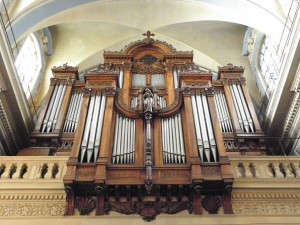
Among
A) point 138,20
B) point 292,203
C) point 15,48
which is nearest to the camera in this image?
→ point 292,203

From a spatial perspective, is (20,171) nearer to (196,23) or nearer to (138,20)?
(138,20)

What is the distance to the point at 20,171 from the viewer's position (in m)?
7.36

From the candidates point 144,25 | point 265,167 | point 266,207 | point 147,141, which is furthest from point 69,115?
point 266,207

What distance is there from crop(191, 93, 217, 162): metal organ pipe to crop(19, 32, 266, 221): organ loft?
2 cm

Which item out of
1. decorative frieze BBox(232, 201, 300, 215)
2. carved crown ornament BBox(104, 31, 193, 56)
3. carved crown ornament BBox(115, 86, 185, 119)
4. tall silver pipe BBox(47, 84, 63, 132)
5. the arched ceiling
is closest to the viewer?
decorative frieze BBox(232, 201, 300, 215)

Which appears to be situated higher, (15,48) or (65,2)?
(65,2)

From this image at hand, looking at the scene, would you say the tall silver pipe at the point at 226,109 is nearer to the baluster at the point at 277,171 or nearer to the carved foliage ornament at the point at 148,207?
the baluster at the point at 277,171

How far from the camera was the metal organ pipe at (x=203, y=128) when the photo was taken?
734 centimetres

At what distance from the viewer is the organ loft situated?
22.1ft

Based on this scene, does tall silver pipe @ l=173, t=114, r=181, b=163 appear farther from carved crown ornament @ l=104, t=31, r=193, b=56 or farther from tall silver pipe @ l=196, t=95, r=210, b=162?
carved crown ornament @ l=104, t=31, r=193, b=56

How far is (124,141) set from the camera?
25.3ft

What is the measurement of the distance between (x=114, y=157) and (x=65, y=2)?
586cm

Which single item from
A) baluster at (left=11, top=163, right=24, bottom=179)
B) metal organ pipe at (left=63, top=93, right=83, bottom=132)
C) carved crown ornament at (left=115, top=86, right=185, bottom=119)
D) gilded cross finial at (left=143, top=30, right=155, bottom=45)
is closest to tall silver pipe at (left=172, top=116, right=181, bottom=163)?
carved crown ornament at (left=115, top=86, right=185, bottom=119)

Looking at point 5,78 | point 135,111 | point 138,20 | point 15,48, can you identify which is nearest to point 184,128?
point 135,111
